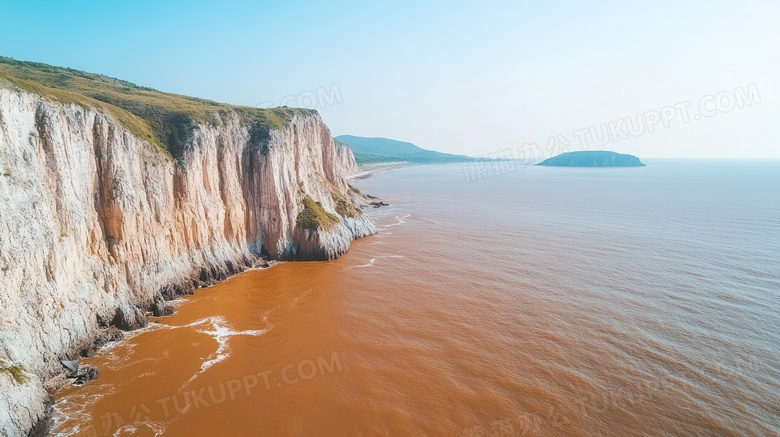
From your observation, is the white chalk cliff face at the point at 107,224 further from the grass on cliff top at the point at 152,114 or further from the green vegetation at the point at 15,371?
the grass on cliff top at the point at 152,114

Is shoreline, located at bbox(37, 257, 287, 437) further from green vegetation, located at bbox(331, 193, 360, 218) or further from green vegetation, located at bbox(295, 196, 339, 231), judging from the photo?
green vegetation, located at bbox(331, 193, 360, 218)

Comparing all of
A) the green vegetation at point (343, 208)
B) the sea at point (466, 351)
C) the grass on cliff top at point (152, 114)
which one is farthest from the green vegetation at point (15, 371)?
the green vegetation at point (343, 208)

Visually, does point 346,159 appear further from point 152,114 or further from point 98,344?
point 98,344

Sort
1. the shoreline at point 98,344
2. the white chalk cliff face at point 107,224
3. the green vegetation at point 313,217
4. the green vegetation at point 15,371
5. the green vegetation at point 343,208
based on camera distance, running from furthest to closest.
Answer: the green vegetation at point 343,208 → the green vegetation at point 313,217 → the white chalk cliff face at point 107,224 → the shoreline at point 98,344 → the green vegetation at point 15,371

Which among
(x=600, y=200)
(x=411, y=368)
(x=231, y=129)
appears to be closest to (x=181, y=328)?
(x=411, y=368)

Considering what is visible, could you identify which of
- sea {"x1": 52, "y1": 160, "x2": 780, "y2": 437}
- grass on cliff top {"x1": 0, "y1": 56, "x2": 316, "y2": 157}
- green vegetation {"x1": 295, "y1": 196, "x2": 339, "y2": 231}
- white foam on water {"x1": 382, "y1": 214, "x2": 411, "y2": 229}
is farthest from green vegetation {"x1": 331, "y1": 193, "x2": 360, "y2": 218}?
grass on cliff top {"x1": 0, "y1": 56, "x2": 316, "y2": 157}

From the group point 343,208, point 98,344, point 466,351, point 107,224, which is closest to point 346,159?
point 343,208
